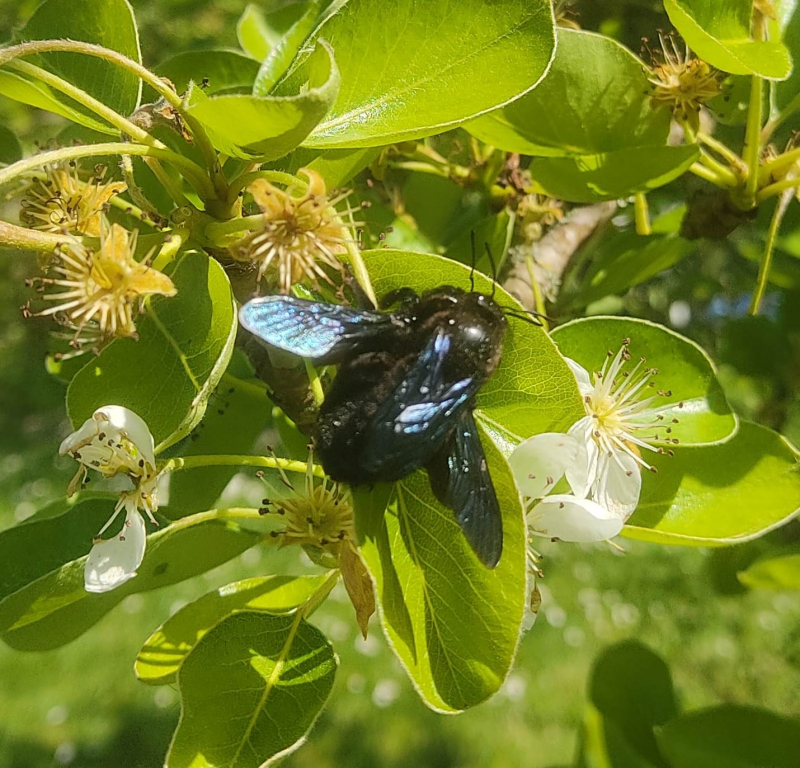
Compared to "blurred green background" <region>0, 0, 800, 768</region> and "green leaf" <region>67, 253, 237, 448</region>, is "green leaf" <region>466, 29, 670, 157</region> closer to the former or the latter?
"green leaf" <region>67, 253, 237, 448</region>

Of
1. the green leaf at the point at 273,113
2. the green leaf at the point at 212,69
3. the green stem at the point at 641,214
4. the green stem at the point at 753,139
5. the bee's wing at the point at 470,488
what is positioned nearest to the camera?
the green leaf at the point at 273,113

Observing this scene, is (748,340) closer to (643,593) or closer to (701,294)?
(701,294)

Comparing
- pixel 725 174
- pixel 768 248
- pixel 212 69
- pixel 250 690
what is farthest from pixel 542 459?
pixel 212 69

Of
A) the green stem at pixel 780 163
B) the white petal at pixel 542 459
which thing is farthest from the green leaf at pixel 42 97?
the green stem at pixel 780 163

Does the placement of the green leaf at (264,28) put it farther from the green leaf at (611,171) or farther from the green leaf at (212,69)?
the green leaf at (611,171)

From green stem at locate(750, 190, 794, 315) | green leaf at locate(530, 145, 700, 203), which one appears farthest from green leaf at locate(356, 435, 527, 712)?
green stem at locate(750, 190, 794, 315)

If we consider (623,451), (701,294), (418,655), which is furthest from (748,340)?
(418,655)
